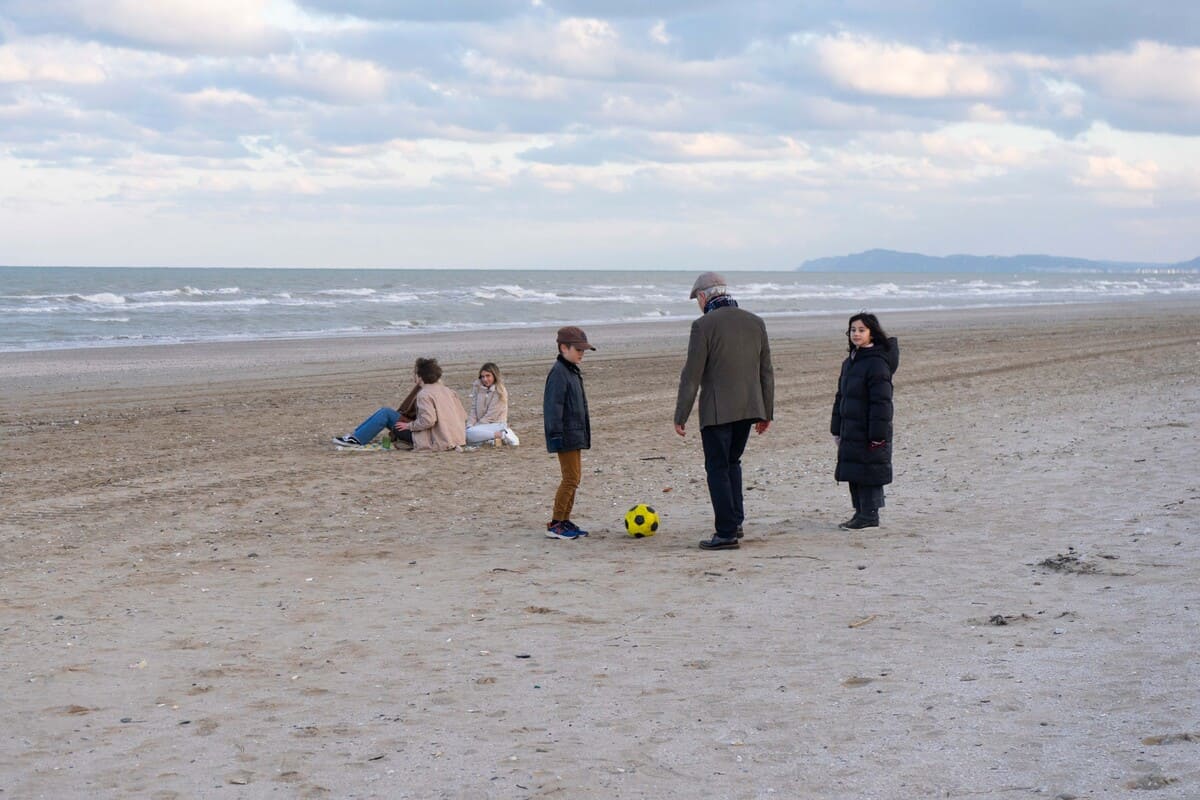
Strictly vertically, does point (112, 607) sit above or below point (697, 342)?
below

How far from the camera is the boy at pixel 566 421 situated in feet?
27.2

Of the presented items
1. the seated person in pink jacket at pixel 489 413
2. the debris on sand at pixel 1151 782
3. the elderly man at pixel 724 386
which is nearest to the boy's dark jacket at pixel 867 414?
the elderly man at pixel 724 386

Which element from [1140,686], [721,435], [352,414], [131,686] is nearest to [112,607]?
[131,686]

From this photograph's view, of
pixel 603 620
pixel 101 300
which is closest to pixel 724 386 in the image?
pixel 603 620

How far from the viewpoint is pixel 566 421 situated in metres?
8.34

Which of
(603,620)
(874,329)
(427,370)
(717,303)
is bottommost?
(603,620)

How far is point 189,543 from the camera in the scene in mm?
8453

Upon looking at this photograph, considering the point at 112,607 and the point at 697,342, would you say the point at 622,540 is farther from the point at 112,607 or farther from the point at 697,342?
the point at 112,607

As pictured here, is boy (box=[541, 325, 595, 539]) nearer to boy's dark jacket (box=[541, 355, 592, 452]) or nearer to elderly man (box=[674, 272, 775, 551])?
boy's dark jacket (box=[541, 355, 592, 452])

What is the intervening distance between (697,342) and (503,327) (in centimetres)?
3086

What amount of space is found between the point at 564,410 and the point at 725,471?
120 centimetres

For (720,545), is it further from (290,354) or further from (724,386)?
(290,354)

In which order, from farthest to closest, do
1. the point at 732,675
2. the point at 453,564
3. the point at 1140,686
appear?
the point at 453,564, the point at 732,675, the point at 1140,686

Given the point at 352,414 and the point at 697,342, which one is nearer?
the point at 697,342
